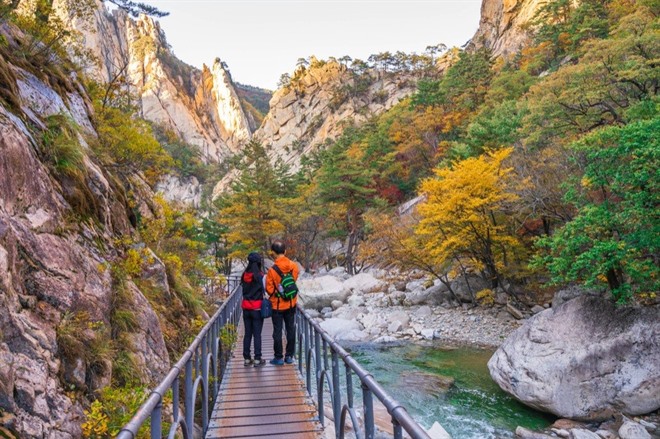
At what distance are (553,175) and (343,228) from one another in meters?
19.5

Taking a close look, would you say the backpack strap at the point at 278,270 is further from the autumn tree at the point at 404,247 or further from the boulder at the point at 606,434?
the autumn tree at the point at 404,247

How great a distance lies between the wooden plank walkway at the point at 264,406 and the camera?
4.23 m

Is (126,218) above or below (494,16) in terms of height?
below

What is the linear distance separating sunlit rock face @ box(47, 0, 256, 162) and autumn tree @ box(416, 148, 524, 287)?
2846 inches

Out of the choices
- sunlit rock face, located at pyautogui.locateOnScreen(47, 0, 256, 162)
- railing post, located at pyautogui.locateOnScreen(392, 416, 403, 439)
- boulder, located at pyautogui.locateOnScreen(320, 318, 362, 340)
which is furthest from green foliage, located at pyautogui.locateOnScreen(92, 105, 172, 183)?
sunlit rock face, located at pyautogui.locateOnScreen(47, 0, 256, 162)

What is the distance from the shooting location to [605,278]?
11.0 m

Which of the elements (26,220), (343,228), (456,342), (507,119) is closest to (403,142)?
(343,228)

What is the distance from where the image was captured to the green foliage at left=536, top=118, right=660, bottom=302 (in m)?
8.78

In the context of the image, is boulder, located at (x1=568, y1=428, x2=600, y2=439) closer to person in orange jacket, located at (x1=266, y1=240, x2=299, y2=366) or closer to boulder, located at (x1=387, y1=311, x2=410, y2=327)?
person in orange jacket, located at (x1=266, y1=240, x2=299, y2=366)

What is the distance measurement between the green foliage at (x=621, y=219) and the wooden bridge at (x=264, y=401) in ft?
22.4

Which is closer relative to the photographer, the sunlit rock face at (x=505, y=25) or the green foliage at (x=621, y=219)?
the green foliage at (x=621, y=219)

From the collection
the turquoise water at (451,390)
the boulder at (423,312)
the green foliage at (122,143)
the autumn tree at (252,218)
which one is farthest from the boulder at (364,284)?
the green foliage at (122,143)

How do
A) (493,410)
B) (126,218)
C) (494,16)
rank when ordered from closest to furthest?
(126,218), (493,410), (494,16)

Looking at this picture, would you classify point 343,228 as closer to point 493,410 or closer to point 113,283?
point 493,410
